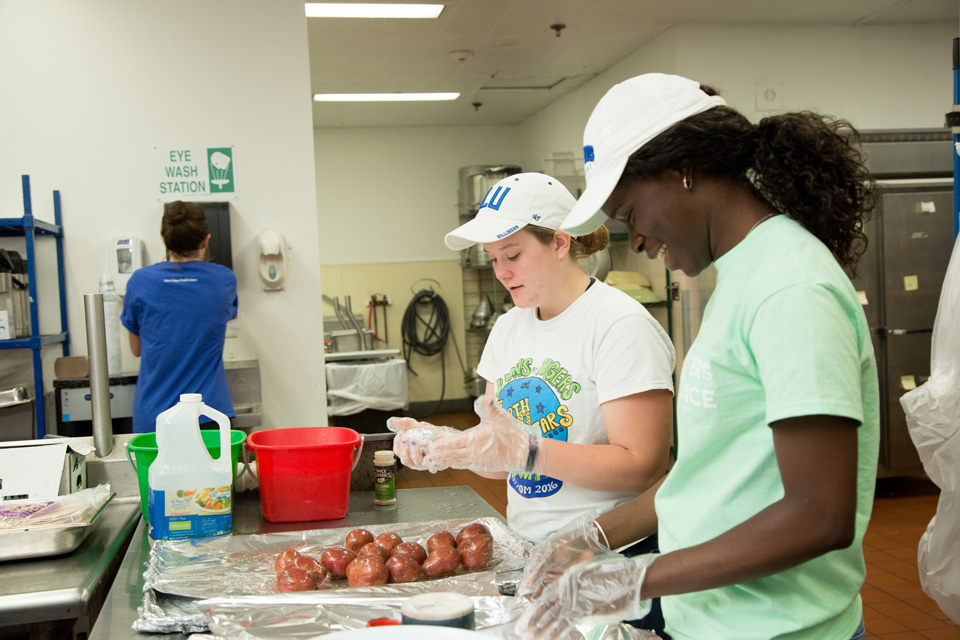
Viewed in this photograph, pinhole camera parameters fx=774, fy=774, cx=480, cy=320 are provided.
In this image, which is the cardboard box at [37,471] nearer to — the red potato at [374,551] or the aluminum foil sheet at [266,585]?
the aluminum foil sheet at [266,585]

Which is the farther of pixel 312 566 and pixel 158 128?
pixel 158 128

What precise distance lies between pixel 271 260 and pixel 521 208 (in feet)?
9.06

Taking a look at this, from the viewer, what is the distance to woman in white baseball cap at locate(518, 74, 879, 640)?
2.64 ft

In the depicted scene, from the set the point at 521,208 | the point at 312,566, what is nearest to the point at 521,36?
the point at 521,208

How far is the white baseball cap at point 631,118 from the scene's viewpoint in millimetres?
940

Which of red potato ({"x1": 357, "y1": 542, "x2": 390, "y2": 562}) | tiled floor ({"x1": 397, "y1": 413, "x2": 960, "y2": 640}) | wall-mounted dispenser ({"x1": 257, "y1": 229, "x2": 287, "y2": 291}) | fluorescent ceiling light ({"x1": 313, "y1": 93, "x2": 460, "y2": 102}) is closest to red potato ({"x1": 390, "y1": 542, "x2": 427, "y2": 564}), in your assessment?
red potato ({"x1": 357, "y1": 542, "x2": 390, "y2": 562})

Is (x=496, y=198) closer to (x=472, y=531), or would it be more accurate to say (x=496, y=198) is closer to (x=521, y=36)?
(x=472, y=531)

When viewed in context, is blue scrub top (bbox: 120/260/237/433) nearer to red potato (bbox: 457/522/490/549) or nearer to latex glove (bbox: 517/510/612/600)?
red potato (bbox: 457/522/490/549)

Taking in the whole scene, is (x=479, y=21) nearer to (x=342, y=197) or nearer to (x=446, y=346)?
(x=342, y=197)

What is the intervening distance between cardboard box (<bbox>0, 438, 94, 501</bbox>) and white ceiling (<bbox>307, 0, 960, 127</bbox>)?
136 inches

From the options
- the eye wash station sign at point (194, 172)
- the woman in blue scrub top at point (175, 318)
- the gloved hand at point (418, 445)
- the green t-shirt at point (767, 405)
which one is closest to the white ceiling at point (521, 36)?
the eye wash station sign at point (194, 172)

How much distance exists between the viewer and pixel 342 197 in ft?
26.0

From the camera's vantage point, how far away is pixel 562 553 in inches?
48.3

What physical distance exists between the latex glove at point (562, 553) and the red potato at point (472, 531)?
0.20 meters
